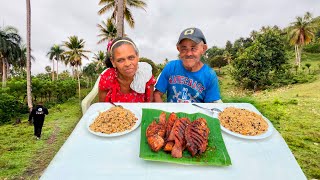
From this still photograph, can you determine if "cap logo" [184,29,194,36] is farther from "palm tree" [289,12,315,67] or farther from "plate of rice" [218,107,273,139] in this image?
"palm tree" [289,12,315,67]

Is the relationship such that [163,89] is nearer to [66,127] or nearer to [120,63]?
[120,63]

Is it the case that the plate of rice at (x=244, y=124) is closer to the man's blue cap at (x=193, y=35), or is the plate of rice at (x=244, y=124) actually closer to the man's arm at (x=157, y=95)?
the man's blue cap at (x=193, y=35)

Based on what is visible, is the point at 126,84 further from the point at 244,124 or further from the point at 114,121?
the point at 244,124

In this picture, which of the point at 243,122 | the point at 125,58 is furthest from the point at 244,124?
the point at 125,58

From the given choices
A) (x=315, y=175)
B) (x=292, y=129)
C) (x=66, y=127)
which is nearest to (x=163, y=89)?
(x=315, y=175)

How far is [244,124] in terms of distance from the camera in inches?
78.9

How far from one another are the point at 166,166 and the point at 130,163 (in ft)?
0.67

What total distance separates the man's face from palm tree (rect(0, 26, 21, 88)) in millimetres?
40779

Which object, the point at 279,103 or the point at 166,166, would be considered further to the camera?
the point at 279,103

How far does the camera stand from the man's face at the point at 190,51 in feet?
9.32

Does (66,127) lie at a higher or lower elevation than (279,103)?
lower

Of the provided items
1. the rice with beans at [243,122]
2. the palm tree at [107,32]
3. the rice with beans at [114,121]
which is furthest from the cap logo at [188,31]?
the palm tree at [107,32]

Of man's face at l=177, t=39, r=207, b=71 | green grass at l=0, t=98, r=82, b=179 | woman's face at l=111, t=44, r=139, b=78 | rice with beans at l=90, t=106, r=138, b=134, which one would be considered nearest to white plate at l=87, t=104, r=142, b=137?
rice with beans at l=90, t=106, r=138, b=134

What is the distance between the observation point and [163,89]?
3.27 meters
